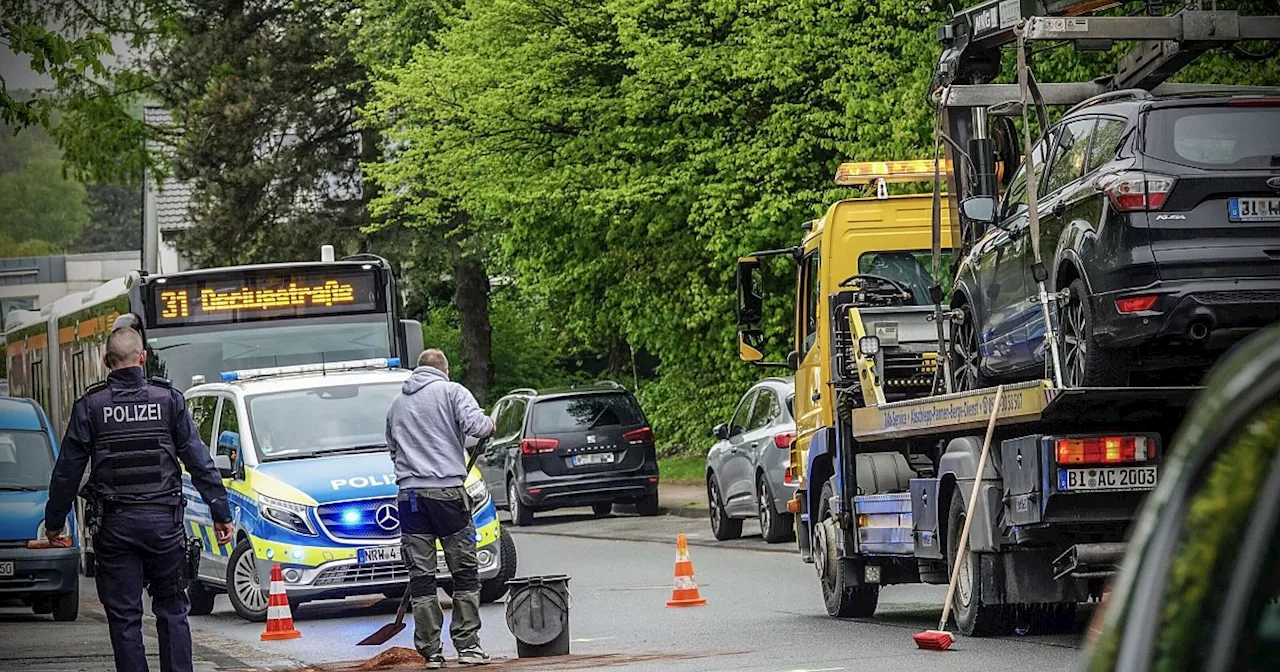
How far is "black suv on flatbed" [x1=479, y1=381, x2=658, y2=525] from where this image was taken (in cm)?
2838

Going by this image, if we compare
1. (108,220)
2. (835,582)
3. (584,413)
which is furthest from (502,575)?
(108,220)

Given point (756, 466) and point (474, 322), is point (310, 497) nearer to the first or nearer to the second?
point (756, 466)

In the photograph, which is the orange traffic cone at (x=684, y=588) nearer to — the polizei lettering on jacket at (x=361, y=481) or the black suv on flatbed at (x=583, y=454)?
the polizei lettering on jacket at (x=361, y=481)

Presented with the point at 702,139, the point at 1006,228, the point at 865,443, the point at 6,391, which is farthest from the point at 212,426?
the point at 6,391

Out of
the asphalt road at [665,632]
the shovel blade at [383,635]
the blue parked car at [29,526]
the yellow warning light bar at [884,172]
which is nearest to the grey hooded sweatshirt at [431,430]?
the shovel blade at [383,635]

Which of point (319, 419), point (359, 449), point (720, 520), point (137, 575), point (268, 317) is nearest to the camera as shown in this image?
point (137, 575)

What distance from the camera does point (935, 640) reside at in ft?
37.0

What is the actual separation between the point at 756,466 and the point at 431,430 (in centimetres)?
1029

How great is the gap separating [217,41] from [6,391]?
1659 centimetres

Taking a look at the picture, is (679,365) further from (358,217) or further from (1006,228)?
(1006,228)

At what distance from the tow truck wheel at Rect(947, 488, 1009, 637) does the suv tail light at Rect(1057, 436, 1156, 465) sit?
4.15 ft

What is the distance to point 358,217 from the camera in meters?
49.7

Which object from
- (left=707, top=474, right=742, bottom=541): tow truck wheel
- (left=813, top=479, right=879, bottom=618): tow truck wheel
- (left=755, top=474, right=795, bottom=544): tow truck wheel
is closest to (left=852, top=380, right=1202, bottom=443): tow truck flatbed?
(left=813, top=479, right=879, bottom=618): tow truck wheel

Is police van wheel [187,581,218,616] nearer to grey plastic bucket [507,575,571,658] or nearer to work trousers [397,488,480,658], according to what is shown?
work trousers [397,488,480,658]
